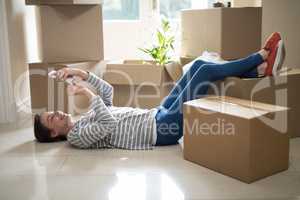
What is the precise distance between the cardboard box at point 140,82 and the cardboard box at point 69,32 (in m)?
0.24

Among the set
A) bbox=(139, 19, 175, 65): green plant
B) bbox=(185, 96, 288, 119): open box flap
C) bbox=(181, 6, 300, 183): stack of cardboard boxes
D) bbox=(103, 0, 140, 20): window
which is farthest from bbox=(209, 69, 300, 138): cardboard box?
bbox=(103, 0, 140, 20): window

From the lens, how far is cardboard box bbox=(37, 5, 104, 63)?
2902 millimetres

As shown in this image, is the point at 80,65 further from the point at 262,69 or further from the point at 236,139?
the point at 236,139

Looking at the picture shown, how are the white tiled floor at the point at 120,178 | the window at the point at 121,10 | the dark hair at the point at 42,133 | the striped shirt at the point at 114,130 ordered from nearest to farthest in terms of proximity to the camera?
the white tiled floor at the point at 120,178, the striped shirt at the point at 114,130, the dark hair at the point at 42,133, the window at the point at 121,10

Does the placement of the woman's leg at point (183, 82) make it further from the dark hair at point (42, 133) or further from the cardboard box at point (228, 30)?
the dark hair at point (42, 133)

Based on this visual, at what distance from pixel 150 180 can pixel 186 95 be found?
64 centimetres

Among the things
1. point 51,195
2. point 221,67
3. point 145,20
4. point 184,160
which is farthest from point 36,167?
point 145,20

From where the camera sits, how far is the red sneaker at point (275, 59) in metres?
2.16

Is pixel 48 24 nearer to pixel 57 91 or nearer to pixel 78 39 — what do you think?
pixel 78 39

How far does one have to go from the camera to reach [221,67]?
2211mm

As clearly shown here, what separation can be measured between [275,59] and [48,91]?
5.41ft

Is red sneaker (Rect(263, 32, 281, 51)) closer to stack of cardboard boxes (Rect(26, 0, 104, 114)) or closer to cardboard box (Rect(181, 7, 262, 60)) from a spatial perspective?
cardboard box (Rect(181, 7, 262, 60))

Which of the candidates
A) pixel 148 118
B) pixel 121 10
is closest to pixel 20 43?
pixel 121 10

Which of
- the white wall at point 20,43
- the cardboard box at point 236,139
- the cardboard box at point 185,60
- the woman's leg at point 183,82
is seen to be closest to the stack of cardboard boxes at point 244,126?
the cardboard box at point 236,139
